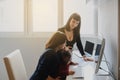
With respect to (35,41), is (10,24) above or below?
above

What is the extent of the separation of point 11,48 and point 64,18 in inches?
47.5

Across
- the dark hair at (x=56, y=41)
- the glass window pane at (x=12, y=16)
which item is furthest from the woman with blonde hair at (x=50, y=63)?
the glass window pane at (x=12, y=16)

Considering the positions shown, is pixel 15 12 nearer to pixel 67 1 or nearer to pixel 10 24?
pixel 10 24

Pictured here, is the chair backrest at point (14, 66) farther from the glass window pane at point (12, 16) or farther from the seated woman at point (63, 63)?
the glass window pane at point (12, 16)

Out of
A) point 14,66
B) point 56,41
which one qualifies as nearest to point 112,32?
point 56,41

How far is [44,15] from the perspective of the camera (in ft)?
14.6

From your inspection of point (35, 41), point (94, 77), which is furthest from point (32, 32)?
point (94, 77)

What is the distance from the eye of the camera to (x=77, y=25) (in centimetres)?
309

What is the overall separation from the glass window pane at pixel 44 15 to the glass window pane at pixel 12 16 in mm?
258

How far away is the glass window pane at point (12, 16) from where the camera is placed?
14.4ft

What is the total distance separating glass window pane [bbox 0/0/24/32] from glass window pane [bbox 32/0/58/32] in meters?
0.26

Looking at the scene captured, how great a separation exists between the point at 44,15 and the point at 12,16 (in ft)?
2.09

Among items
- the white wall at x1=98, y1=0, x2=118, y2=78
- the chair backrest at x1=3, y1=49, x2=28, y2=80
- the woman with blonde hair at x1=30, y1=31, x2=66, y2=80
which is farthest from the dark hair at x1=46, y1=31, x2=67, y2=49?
the white wall at x1=98, y1=0, x2=118, y2=78

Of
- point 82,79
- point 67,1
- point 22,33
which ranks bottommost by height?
point 82,79
